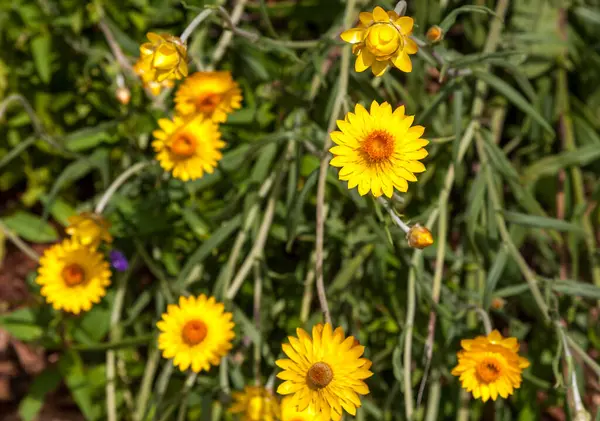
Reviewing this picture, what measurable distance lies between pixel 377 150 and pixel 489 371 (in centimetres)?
55

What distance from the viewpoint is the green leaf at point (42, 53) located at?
6.33ft

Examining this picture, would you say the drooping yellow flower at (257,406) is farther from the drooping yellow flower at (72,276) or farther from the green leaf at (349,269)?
the drooping yellow flower at (72,276)

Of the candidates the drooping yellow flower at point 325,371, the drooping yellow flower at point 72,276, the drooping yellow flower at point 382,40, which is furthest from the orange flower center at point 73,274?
the drooping yellow flower at point 382,40

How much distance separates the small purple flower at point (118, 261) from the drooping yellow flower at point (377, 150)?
0.86 metres

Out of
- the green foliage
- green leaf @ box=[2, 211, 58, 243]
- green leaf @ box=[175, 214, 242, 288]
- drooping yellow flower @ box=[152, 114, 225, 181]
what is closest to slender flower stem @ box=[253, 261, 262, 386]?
the green foliage

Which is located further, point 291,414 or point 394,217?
point 291,414

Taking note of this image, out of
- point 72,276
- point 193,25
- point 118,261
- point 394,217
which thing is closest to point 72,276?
point 72,276

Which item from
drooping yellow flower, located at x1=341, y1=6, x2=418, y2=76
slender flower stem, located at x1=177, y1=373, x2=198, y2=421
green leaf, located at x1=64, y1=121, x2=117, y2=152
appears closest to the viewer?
drooping yellow flower, located at x1=341, y1=6, x2=418, y2=76

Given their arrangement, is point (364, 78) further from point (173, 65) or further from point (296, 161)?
point (173, 65)

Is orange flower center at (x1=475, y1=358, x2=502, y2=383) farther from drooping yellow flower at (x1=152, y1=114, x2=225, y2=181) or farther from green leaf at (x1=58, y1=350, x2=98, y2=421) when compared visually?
green leaf at (x1=58, y1=350, x2=98, y2=421)

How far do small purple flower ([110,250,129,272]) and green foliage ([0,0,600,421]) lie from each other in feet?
0.17

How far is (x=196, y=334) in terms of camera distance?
148 centimetres

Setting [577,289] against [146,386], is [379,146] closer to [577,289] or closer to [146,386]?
[577,289]

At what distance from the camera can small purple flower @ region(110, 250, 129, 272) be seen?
70.6 inches
